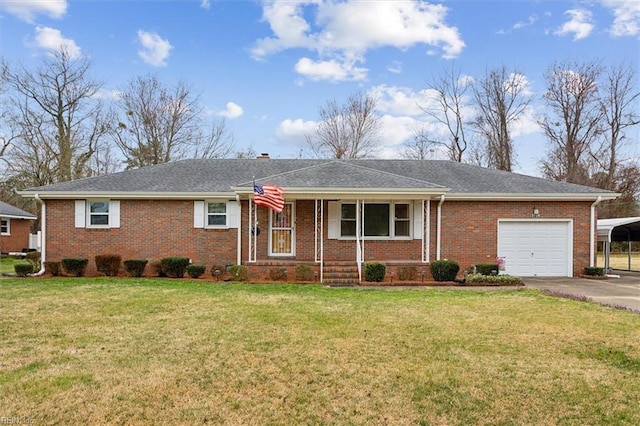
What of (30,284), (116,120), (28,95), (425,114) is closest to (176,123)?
(116,120)

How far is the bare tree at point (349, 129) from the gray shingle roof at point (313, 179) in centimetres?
1435

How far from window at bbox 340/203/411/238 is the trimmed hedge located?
30.4 feet

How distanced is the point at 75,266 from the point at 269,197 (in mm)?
6897

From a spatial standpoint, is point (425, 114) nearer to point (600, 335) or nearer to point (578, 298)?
point (578, 298)

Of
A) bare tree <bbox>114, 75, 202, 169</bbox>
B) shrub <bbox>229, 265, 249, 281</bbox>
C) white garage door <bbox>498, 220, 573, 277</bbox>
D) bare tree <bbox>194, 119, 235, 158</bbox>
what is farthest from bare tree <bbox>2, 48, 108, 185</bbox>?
white garage door <bbox>498, 220, 573, 277</bbox>

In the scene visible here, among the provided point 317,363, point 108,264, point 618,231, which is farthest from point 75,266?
point 618,231

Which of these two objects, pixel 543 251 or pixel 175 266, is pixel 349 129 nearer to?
pixel 543 251

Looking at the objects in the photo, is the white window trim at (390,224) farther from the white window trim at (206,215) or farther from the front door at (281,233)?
the white window trim at (206,215)

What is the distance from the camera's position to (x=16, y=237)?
24562 mm

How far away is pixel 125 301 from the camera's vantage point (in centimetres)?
867

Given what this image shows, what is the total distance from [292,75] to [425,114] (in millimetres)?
13925

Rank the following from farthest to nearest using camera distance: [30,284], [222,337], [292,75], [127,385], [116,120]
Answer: [116,120]
[292,75]
[30,284]
[222,337]
[127,385]

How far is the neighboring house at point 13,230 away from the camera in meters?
23.4

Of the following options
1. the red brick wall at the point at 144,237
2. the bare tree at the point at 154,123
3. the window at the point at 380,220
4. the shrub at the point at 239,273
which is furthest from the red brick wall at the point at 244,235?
the bare tree at the point at 154,123
